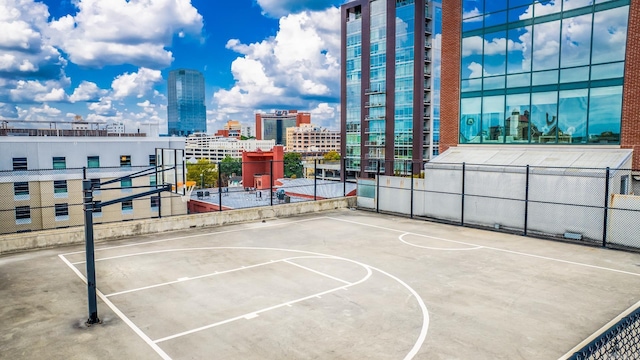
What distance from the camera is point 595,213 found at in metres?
15.7

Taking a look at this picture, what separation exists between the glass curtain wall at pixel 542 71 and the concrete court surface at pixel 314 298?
6338mm

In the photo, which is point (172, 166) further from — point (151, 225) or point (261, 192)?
point (261, 192)

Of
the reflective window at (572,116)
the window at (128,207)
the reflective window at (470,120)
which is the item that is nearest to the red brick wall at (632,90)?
the reflective window at (572,116)

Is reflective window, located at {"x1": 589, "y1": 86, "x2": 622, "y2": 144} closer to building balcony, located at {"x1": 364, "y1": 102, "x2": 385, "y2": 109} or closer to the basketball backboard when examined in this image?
the basketball backboard

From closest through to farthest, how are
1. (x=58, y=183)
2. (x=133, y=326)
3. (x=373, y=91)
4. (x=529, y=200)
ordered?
1. (x=133, y=326)
2. (x=529, y=200)
3. (x=58, y=183)
4. (x=373, y=91)

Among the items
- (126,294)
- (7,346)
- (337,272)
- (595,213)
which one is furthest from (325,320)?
(595,213)

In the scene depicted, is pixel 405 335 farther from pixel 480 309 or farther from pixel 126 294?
pixel 126 294

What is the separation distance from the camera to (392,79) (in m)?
68.6

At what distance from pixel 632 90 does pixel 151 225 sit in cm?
1965

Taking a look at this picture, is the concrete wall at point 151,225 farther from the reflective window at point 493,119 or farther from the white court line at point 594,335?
the white court line at point 594,335

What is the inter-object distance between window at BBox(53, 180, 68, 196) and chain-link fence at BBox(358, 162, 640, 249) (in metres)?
27.1

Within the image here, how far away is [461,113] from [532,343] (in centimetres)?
1671

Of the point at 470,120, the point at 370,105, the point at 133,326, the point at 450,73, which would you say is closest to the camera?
the point at 133,326

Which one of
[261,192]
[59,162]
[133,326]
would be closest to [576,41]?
[261,192]
